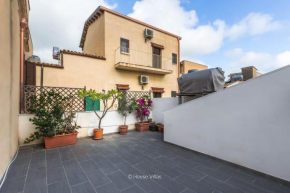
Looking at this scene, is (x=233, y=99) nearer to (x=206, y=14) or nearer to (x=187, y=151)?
(x=187, y=151)

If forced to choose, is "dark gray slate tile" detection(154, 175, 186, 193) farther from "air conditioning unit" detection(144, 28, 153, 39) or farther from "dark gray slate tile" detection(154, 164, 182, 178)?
"air conditioning unit" detection(144, 28, 153, 39)

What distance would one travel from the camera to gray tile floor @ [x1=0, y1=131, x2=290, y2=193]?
197 centimetres

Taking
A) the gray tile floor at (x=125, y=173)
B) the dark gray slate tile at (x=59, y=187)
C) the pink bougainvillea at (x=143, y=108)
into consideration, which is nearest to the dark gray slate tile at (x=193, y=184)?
the gray tile floor at (x=125, y=173)

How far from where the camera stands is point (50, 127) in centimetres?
372

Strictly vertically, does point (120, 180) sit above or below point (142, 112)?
below

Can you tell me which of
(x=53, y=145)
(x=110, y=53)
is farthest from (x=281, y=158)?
(x=110, y=53)

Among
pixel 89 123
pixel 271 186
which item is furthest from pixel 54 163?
pixel 271 186

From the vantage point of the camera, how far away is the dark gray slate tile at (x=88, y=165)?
2546mm

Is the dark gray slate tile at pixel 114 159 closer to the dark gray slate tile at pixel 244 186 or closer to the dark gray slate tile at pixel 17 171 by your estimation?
the dark gray slate tile at pixel 17 171

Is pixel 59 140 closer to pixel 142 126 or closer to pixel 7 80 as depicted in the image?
pixel 7 80

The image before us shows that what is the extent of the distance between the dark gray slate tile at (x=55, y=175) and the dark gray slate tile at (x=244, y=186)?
3.01 metres

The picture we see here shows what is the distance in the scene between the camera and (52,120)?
12.4 ft

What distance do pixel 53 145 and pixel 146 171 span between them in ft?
10.3

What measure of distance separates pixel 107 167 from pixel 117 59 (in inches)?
259
